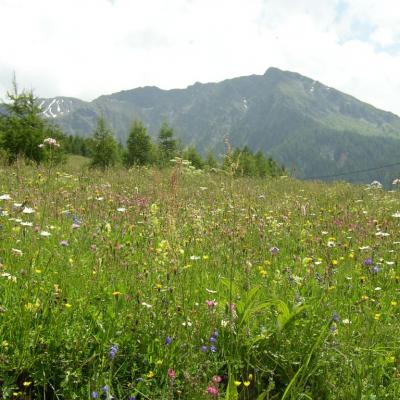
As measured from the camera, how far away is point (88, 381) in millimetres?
2424

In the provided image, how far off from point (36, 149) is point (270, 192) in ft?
40.8

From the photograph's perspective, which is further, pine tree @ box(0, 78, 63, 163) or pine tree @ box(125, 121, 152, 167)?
pine tree @ box(125, 121, 152, 167)

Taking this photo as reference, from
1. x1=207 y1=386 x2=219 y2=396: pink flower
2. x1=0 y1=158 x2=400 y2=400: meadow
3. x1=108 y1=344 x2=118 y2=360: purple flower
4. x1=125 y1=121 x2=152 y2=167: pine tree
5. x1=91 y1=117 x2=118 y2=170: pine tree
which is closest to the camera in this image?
x1=207 y1=386 x2=219 y2=396: pink flower

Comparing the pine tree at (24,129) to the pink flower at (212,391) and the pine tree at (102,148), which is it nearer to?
the pine tree at (102,148)

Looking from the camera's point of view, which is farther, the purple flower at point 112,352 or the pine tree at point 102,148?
the pine tree at point 102,148

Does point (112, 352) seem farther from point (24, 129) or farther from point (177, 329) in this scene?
point (24, 129)

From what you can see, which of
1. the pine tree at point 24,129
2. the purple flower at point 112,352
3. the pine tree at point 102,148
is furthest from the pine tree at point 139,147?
the purple flower at point 112,352

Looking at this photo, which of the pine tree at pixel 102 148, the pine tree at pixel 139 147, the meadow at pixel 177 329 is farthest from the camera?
the pine tree at pixel 139 147

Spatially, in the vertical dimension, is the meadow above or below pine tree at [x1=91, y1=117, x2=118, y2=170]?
below

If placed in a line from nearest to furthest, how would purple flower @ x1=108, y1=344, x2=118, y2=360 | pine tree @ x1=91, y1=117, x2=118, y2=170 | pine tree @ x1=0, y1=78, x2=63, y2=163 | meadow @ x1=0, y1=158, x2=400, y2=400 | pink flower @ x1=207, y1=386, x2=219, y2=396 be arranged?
pink flower @ x1=207, y1=386, x2=219, y2=396, purple flower @ x1=108, y1=344, x2=118, y2=360, meadow @ x1=0, y1=158, x2=400, y2=400, pine tree @ x1=0, y1=78, x2=63, y2=163, pine tree @ x1=91, y1=117, x2=118, y2=170

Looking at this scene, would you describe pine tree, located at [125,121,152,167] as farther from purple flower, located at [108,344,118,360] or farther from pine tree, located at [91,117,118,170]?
purple flower, located at [108,344,118,360]

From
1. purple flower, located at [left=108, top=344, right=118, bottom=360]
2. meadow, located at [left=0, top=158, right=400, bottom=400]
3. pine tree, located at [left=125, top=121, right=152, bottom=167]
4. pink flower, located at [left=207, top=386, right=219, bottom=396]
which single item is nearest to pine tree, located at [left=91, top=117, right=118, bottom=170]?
pine tree, located at [left=125, top=121, right=152, bottom=167]

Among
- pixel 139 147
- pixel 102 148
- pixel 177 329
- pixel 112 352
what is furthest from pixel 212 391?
pixel 139 147

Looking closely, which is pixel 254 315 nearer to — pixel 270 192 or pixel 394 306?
pixel 394 306
